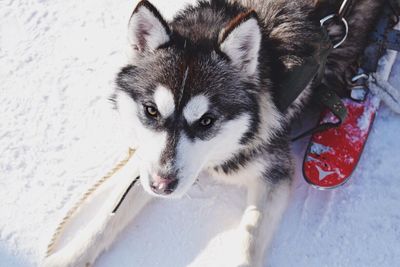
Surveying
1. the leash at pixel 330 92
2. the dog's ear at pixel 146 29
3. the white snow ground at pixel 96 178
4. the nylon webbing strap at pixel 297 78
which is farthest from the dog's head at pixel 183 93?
the leash at pixel 330 92

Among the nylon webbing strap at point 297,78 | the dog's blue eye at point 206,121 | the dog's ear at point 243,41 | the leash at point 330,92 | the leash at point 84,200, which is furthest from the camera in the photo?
the leash at point 330,92

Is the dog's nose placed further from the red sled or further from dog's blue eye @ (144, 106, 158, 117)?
the red sled

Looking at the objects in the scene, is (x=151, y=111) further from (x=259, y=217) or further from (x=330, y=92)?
(x=330, y=92)

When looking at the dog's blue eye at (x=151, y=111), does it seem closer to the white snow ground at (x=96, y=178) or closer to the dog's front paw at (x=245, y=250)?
the white snow ground at (x=96, y=178)

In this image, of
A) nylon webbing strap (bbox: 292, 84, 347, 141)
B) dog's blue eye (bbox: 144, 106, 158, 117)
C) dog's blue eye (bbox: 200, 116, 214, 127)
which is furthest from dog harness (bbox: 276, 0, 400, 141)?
dog's blue eye (bbox: 144, 106, 158, 117)

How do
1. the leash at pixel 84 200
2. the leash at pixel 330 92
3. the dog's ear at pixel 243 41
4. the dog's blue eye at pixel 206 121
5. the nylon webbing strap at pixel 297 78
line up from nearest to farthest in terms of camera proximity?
the dog's ear at pixel 243 41
the dog's blue eye at pixel 206 121
the nylon webbing strap at pixel 297 78
the leash at pixel 84 200
the leash at pixel 330 92

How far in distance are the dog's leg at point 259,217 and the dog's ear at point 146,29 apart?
0.87m

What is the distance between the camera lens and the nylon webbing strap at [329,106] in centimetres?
247

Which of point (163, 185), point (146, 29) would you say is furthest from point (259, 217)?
point (146, 29)

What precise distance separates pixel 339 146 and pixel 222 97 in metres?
Answer: 0.95

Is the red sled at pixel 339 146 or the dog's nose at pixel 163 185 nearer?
the dog's nose at pixel 163 185

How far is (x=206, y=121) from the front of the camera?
196 cm

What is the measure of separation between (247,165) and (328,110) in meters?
0.70

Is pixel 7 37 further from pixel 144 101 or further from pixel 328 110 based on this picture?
pixel 328 110
